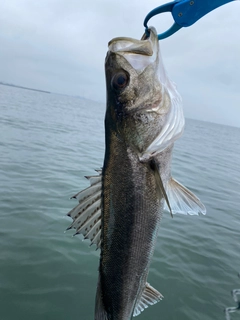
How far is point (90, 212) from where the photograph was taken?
215 centimetres

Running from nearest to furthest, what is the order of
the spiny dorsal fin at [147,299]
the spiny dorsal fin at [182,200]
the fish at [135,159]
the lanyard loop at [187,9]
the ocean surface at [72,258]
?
the lanyard loop at [187,9]
the fish at [135,159]
the spiny dorsal fin at [182,200]
the spiny dorsal fin at [147,299]
the ocean surface at [72,258]

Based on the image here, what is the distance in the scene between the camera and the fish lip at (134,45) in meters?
1.84

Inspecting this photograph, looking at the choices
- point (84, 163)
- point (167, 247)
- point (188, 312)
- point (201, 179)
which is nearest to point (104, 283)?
point (188, 312)

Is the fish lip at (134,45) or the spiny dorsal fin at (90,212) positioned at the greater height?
the fish lip at (134,45)

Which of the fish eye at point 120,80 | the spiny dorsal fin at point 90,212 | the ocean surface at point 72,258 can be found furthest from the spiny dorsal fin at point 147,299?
the ocean surface at point 72,258

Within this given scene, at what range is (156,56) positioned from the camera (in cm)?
188

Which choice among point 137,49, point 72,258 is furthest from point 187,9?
point 72,258

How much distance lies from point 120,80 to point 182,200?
3.26 feet

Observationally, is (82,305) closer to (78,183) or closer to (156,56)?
(156,56)

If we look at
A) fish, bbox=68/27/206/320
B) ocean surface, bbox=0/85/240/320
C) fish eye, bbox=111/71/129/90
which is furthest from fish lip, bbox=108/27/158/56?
ocean surface, bbox=0/85/240/320

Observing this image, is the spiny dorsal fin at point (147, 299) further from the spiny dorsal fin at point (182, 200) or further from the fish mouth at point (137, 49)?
the fish mouth at point (137, 49)

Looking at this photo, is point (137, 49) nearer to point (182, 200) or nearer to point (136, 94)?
point (136, 94)

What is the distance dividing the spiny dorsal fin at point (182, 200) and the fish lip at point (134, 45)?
0.96m

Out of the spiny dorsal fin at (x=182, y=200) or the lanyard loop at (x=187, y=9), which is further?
the spiny dorsal fin at (x=182, y=200)
